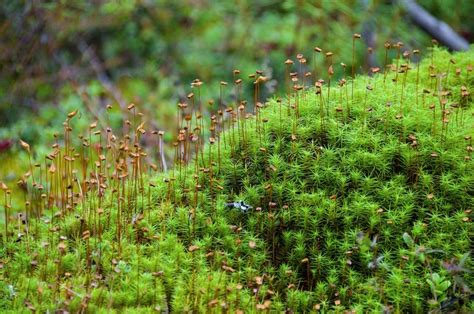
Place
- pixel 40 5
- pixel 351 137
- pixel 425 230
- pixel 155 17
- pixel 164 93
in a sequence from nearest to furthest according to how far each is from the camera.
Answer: pixel 425 230 < pixel 351 137 < pixel 40 5 < pixel 164 93 < pixel 155 17

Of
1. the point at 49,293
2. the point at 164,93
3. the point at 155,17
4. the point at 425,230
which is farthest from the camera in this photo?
the point at 155,17

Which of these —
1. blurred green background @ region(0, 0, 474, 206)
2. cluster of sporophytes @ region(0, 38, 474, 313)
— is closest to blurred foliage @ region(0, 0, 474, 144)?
blurred green background @ region(0, 0, 474, 206)

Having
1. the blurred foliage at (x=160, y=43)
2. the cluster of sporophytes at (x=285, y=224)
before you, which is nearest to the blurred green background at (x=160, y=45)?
the blurred foliage at (x=160, y=43)

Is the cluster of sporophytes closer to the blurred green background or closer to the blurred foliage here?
the blurred green background

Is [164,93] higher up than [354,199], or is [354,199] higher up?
[354,199]

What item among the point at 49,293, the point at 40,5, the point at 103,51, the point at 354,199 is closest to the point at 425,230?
the point at 354,199

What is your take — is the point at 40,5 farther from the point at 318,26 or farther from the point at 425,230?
the point at 425,230

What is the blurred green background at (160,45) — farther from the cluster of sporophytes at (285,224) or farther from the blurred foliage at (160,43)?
the cluster of sporophytes at (285,224)
